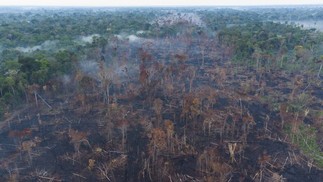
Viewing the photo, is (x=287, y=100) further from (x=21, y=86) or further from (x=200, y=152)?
(x=21, y=86)

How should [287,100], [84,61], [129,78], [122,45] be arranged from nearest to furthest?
1. [287,100]
2. [129,78]
3. [84,61]
4. [122,45]

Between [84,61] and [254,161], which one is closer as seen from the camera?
[254,161]

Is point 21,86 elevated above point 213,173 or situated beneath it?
elevated above

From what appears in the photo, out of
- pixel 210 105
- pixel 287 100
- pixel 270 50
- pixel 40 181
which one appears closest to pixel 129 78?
pixel 210 105

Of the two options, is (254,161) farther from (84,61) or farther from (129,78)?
(84,61)

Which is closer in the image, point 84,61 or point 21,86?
point 21,86

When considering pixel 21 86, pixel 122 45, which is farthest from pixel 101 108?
pixel 122 45

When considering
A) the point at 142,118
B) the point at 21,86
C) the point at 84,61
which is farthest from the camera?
the point at 84,61

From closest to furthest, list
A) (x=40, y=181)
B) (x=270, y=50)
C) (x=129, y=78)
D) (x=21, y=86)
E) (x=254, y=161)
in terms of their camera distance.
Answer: (x=40, y=181), (x=254, y=161), (x=21, y=86), (x=129, y=78), (x=270, y=50)

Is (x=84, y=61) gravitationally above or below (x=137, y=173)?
above
